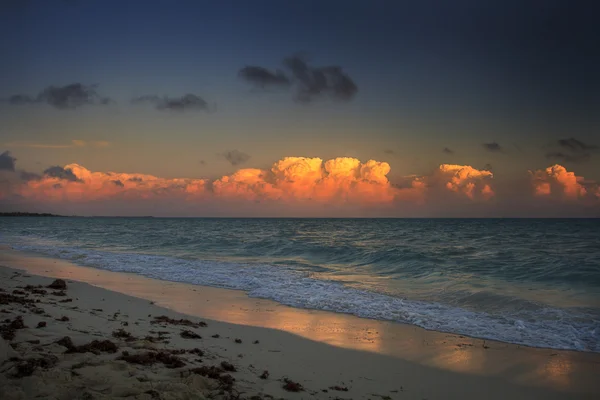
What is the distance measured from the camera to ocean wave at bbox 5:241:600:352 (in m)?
9.46

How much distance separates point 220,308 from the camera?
11609 millimetres

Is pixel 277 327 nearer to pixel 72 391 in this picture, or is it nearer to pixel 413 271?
pixel 72 391

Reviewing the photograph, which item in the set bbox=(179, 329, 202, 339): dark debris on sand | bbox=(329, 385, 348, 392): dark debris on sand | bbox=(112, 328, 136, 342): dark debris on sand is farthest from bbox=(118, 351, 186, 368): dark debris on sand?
bbox=(329, 385, 348, 392): dark debris on sand

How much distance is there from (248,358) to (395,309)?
19.2 feet

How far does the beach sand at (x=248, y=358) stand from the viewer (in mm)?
5215

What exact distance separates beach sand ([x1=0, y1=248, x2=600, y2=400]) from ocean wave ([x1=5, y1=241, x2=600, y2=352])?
26.9 inches

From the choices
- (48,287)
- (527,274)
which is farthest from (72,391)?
(527,274)

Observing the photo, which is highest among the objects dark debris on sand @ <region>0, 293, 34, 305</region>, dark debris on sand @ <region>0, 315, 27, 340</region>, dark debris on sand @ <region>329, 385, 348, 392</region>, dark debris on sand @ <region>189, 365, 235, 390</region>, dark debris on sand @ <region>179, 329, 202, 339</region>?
dark debris on sand @ <region>0, 315, 27, 340</region>

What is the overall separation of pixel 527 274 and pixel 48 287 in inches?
763

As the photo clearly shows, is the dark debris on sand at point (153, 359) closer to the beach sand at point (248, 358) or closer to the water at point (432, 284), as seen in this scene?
the beach sand at point (248, 358)

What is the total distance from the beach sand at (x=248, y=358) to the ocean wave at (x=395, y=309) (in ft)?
2.24

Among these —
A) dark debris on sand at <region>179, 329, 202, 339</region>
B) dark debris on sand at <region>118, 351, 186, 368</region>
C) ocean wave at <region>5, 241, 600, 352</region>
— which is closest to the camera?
dark debris on sand at <region>118, 351, 186, 368</region>

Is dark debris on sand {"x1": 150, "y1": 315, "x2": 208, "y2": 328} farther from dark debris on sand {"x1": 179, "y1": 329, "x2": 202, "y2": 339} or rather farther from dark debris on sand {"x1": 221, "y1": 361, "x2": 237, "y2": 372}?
dark debris on sand {"x1": 221, "y1": 361, "x2": 237, "y2": 372}

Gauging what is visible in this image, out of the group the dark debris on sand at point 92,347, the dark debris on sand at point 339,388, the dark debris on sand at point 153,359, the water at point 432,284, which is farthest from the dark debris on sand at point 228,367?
the water at point 432,284
